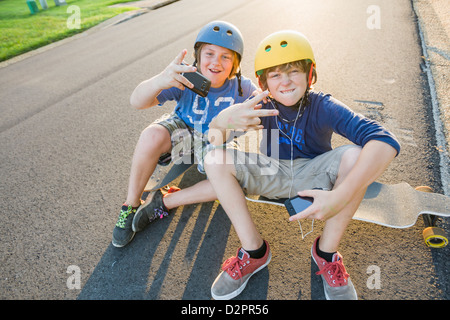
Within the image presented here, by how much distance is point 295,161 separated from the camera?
2.20 meters

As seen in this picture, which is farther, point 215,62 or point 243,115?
point 215,62

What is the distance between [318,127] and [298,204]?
24.2 inches

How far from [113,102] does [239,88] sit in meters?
2.68

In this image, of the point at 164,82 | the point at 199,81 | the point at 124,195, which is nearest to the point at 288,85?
the point at 199,81

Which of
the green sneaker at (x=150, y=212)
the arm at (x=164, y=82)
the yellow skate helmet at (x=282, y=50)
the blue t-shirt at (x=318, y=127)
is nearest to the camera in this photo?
the blue t-shirt at (x=318, y=127)

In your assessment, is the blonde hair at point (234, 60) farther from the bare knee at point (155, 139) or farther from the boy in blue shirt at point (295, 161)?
the bare knee at point (155, 139)

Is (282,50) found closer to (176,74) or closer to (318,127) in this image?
(318,127)

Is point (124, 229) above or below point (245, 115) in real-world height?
below

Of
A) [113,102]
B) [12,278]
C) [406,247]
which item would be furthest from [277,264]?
[113,102]

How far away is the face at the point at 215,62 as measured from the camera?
2.38m

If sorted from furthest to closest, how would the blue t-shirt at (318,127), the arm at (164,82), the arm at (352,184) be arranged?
the arm at (164,82), the blue t-shirt at (318,127), the arm at (352,184)

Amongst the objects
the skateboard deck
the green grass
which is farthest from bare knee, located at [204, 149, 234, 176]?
the green grass

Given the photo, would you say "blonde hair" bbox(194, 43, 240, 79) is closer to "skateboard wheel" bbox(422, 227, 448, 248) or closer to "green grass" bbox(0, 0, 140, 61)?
"skateboard wheel" bbox(422, 227, 448, 248)

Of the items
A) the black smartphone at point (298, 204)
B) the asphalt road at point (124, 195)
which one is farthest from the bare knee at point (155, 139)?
the black smartphone at point (298, 204)
